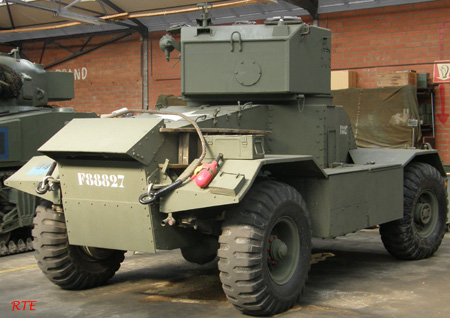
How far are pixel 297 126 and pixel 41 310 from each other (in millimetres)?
3272

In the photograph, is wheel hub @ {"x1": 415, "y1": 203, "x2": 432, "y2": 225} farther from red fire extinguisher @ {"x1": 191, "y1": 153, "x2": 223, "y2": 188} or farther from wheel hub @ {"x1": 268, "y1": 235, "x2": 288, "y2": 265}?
red fire extinguisher @ {"x1": 191, "y1": 153, "x2": 223, "y2": 188}

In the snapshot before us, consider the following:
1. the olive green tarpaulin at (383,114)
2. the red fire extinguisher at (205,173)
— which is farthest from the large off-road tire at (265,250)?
the olive green tarpaulin at (383,114)

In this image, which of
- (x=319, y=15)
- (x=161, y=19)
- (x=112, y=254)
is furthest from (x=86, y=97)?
(x=112, y=254)

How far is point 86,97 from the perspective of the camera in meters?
20.4

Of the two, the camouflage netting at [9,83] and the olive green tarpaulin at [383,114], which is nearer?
the camouflage netting at [9,83]

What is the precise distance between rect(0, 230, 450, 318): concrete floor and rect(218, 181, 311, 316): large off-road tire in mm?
244

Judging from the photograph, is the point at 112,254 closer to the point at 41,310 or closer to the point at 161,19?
the point at 41,310

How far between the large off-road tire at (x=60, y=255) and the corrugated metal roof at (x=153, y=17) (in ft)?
30.4

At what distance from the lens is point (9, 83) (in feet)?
34.7

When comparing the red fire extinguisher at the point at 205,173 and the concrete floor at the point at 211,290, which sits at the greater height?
the red fire extinguisher at the point at 205,173

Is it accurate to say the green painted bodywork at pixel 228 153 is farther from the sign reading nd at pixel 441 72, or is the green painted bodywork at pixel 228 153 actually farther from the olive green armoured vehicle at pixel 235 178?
the sign reading nd at pixel 441 72

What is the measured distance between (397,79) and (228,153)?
29.2ft

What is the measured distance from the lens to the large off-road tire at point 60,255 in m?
6.90

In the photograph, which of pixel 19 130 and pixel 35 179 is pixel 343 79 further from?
pixel 35 179
